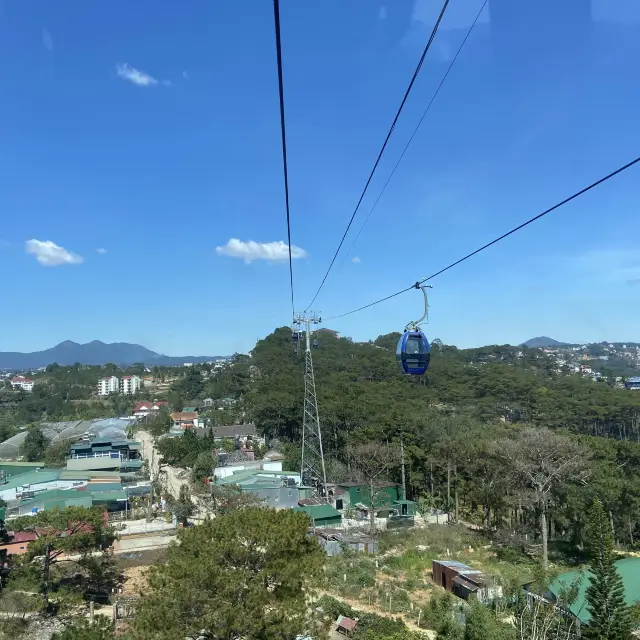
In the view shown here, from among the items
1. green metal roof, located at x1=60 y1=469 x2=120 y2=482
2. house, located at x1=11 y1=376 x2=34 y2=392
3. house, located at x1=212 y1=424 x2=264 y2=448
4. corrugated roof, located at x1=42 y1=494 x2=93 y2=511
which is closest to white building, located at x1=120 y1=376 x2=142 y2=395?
house, located at x1=11 y1=376 x2=34 y2=392

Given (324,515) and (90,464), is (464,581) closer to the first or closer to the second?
(324,515)

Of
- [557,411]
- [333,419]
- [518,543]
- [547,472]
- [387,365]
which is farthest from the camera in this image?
[387,365]

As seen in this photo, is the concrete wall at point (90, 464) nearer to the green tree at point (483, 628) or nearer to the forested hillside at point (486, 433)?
the forested hillside at point (486, 433)

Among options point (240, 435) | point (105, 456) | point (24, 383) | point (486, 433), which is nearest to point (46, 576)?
point (486, 433)

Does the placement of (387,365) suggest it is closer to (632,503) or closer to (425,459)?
(425,459)

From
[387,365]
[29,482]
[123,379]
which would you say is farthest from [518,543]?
[123,379]

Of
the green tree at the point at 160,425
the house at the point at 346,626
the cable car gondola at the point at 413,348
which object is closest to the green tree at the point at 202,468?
the house at the point at 346,626
